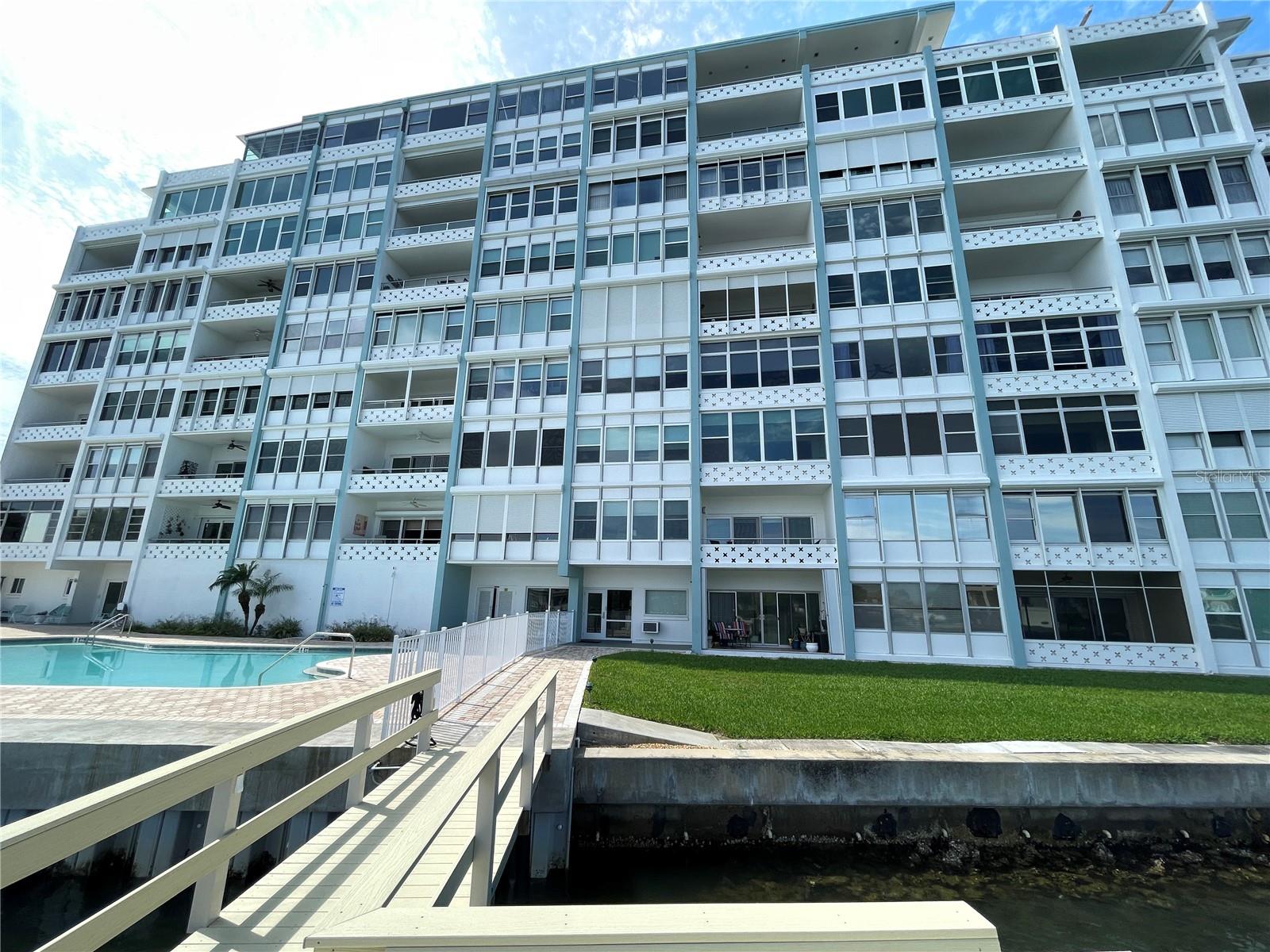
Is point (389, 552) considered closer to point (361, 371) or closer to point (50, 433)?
point (361, 371)

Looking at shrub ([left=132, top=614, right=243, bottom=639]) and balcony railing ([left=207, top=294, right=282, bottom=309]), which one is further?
balcony railing ([left=207, top=294, right=282, bottom=309])

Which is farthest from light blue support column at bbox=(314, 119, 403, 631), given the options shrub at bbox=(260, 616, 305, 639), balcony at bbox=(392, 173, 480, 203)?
shrub at bbox=(260, 616, 305, 639)

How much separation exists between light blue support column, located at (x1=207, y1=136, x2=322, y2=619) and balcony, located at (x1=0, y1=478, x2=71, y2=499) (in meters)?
8.81

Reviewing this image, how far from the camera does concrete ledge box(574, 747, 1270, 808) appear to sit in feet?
22.0

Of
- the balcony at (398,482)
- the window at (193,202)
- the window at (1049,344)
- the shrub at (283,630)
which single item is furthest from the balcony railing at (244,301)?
the window at (1049,344)

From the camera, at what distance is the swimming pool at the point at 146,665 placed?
12578 mm

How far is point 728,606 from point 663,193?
17637mm

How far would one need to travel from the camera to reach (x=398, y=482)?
22656 millimetres

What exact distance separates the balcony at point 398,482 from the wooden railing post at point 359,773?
709 inches

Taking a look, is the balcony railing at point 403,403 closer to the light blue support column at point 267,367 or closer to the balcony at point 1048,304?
the light blue support column at point 267,367

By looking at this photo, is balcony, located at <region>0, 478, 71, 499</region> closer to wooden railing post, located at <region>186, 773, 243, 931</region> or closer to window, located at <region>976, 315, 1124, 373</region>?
wooden railing post, located at <region>186, 773, 243, 931</region>

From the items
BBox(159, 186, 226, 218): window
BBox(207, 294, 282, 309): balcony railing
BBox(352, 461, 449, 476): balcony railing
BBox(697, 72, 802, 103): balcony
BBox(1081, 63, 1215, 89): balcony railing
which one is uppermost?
BBox(697, 72, 802, 103): balcony

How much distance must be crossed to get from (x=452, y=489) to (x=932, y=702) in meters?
17.9

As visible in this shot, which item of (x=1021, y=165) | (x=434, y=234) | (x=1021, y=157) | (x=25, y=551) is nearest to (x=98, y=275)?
(x=25, y=551)
